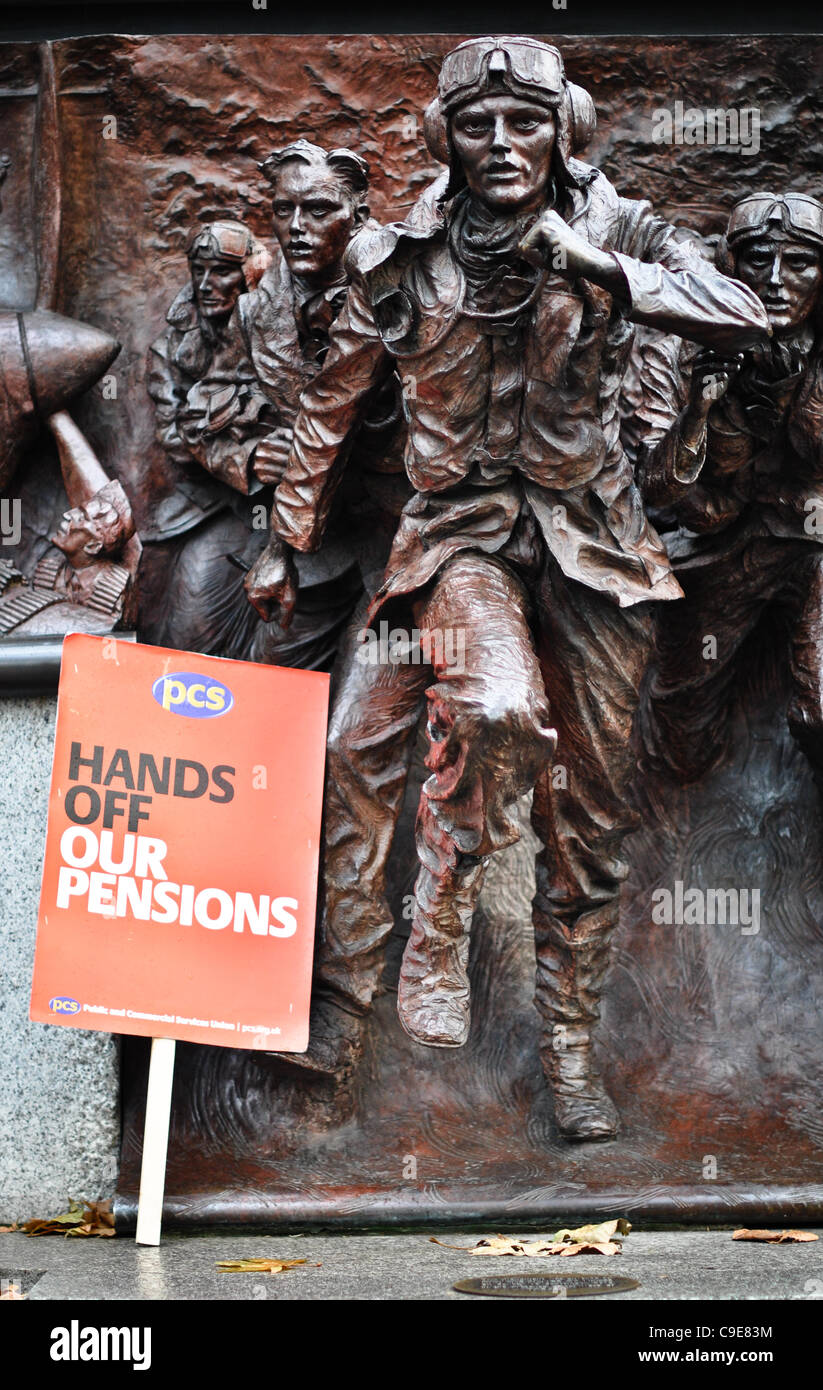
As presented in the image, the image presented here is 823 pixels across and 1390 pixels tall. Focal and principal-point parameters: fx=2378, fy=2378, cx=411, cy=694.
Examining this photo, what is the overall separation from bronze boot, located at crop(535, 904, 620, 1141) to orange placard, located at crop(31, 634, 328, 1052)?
81cm

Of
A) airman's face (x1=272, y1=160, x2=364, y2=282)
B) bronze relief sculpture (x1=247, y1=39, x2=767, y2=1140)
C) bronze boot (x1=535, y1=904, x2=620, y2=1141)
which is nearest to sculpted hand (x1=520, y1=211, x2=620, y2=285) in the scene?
bronze relief sculpture (x1=247, y1=39, x2=767, y2=1140)

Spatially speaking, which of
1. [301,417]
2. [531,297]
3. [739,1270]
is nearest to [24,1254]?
A: [739,1270]

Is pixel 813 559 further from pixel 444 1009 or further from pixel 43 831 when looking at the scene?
pixel 43 831

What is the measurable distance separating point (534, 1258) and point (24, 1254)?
4.89 ft

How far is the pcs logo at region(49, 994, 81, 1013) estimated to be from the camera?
6.95 meters

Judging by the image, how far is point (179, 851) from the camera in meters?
7.12

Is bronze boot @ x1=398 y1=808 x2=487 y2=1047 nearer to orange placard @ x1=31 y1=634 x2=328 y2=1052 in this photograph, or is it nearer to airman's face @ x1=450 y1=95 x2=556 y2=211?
orange placard @ x1=31 y1=634 x2=328 y2=1052

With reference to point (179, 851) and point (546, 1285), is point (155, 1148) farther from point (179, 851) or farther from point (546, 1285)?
point (546, 1285)

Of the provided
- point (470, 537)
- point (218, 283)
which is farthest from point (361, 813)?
point (218, 283)

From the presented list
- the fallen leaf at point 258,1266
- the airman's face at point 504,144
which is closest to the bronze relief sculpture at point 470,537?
the airman's face at point 504,144

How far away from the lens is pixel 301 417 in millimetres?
7242

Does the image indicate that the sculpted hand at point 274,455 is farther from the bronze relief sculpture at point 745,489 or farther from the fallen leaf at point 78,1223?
the fallen leaf at point 78,1223

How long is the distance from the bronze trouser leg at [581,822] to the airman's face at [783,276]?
1.01 m

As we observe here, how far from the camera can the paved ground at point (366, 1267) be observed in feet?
20.0
